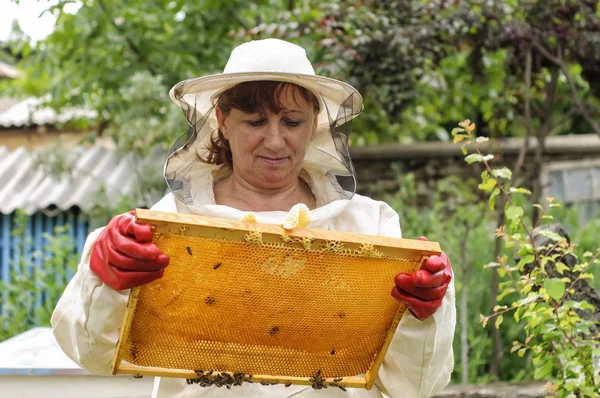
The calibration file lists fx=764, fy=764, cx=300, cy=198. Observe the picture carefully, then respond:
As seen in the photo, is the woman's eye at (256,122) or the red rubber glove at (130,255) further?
the woman's eye at (256,122)

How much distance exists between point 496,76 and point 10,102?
37.6 feet

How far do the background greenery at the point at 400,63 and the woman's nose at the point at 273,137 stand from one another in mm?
2960

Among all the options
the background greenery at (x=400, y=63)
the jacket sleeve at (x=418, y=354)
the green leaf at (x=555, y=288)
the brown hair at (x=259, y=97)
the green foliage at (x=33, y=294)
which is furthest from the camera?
the green foliage at (x=33, y=294)

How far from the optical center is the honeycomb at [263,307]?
1.72 meters

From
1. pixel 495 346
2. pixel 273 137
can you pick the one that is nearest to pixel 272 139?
pixel 273 137

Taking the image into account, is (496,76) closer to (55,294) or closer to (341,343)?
(55,294)

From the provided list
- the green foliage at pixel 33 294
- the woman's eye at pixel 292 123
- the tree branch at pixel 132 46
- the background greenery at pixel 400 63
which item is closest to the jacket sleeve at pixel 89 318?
the woman's eye at pixel 292 123

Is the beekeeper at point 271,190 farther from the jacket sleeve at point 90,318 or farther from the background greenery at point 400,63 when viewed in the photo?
the background greenery at point 400,63

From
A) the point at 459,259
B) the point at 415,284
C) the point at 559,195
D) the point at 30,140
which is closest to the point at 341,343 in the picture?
the point at 415,284

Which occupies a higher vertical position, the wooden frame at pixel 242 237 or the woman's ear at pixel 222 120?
the woman's ear at pixel 222 120

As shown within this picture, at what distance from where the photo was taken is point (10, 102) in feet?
50.9

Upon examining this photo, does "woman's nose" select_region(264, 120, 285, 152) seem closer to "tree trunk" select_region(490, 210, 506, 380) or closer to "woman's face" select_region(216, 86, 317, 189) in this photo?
"woman's face" select_region(216, 86, 317, 189)

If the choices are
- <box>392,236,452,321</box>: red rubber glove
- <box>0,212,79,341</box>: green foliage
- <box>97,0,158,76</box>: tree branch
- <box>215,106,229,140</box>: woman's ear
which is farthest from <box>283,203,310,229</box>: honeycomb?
<box>97,0,158,76</box>: tree branch

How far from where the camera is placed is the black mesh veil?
209 centimetres
